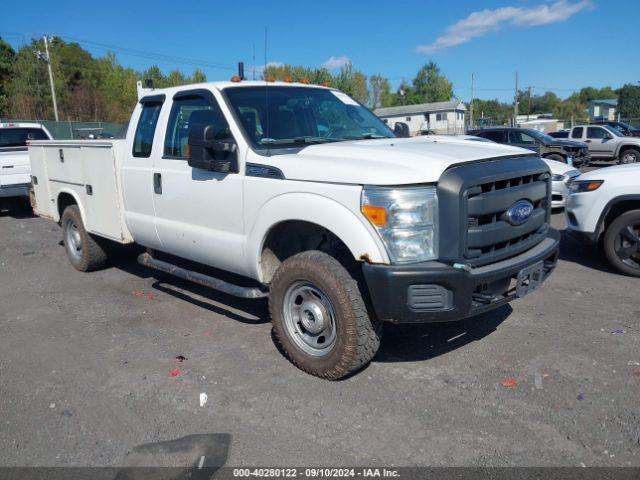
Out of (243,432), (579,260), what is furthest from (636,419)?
(579,260)

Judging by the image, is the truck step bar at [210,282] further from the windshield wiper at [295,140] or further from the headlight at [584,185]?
the headlight at [584,185]

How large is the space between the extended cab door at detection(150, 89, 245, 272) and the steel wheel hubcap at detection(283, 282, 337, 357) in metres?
0.63

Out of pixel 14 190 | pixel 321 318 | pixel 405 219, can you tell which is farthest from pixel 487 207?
pixel 14 190

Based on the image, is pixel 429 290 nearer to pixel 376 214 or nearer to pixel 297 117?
pixel 376 214

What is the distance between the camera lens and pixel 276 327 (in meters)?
4.15

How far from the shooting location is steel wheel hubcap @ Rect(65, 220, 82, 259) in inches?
278

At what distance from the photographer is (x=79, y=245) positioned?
7.09 metres

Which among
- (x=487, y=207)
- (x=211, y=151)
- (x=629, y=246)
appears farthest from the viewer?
(x=629, y=246)

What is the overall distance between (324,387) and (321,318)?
48cm

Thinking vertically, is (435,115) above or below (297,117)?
above

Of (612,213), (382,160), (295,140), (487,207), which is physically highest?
(295,140)

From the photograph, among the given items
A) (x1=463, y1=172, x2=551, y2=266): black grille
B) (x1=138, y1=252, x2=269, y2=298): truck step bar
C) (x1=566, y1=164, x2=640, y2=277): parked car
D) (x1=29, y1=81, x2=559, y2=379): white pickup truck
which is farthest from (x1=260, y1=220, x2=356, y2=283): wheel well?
(x1=566, y1=164, x2=640, y2=277): parked car

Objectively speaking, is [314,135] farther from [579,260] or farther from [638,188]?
[579,260]

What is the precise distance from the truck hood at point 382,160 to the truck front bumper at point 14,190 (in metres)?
9.64
